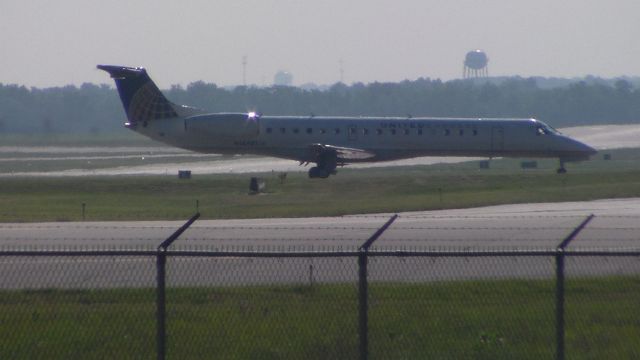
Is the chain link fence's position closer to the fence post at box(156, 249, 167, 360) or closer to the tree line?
the fence post at box(156, 249, 167, 360)

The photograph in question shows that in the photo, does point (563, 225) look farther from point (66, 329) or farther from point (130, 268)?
point (66, 329)

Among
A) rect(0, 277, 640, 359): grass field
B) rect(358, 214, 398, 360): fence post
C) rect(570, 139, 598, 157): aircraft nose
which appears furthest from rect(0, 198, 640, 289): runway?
rect(570, 139, 598, 157): aircraft nose

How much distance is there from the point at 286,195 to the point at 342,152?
10.5 meters

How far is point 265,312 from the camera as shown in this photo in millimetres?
12688

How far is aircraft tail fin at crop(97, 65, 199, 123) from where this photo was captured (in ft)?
159

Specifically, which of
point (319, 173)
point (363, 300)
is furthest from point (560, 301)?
point (319, 173)

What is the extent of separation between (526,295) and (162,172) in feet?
147

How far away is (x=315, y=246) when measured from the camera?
69.5 feet

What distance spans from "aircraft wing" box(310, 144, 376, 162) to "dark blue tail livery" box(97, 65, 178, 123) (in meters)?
6.49

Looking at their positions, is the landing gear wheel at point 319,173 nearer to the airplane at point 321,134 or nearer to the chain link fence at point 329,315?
the airplane at point 321,134

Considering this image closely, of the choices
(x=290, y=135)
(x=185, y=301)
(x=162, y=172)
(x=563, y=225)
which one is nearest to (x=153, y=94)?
(x=290, y=135)

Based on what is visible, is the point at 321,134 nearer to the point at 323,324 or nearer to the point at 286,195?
the point at 286,195

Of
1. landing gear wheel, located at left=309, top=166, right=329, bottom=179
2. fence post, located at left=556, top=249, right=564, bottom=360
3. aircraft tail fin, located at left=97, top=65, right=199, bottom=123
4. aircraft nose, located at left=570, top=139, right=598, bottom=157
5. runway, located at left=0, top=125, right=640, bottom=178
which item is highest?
aircraft tail fin, located at left=97, top=65, right=199, bottom=123

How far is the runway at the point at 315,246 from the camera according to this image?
55.2 ft
